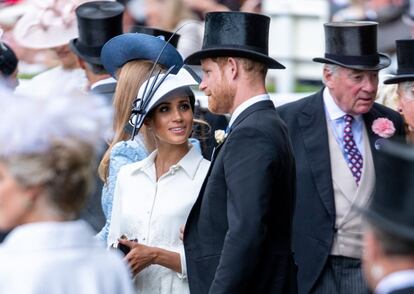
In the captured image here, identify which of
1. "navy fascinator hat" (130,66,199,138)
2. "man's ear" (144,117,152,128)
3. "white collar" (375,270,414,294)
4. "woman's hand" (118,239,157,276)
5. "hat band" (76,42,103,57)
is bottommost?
"woman's hand" (118,239,157,276)

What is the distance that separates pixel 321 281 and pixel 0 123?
3205 mm

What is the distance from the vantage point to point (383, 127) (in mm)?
6543

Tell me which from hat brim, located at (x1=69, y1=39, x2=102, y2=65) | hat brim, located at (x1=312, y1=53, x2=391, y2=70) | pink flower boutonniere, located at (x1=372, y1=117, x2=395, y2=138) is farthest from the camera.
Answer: hat brim, located at (x1=69, y1=39, x2=102, y2=65)

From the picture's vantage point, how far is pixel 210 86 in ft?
18.0

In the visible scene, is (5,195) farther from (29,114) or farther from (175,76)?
(175,76)

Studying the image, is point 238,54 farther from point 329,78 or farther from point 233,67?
point 329,78

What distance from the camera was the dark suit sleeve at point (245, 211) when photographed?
198 inches

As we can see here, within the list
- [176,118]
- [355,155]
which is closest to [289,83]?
[355,155]

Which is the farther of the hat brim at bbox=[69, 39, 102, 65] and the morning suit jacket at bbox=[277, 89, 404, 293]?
the hat brim at bbox=[69, 39, 102, 65]

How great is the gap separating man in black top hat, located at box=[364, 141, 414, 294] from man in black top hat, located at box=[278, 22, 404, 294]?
2.97 metres

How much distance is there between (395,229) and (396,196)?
11cm

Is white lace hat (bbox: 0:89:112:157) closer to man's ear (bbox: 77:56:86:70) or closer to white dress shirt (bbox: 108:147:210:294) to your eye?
white dress shirt (bbox: 108:147:210:294)

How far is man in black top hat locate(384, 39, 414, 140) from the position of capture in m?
6.71

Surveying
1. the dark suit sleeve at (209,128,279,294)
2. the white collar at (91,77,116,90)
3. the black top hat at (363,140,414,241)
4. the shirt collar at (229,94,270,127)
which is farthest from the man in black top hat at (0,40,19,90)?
the black top hat at (363,140,414,241)
